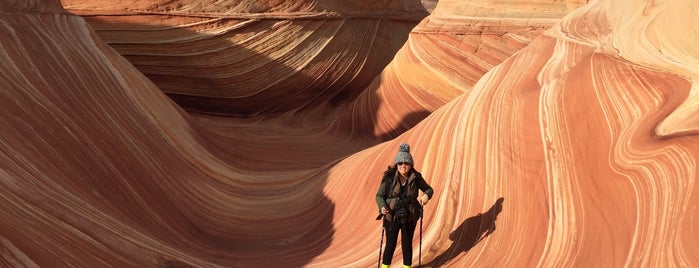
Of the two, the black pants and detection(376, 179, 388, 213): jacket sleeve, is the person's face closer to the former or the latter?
detection(376, 179, 388, 213): jacket sleeve

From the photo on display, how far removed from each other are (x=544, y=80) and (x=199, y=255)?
12.3 ft

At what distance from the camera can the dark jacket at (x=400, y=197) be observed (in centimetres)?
502

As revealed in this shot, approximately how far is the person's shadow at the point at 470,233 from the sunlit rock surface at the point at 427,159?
0.04ft

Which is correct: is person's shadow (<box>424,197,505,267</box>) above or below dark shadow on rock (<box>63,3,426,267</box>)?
below

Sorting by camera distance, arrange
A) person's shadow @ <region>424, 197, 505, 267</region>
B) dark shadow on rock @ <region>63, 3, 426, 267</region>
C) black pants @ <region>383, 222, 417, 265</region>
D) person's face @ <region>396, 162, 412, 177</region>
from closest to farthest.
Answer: person's face @ <region>396, 162, 412, 177</region> < black pants @ <region>383, 222, 417, 265</region> < person's shadow @ <region>424, 197, 505, 267</region> < dark shadow on rock @ <region>63, 3, 426, 267</region>

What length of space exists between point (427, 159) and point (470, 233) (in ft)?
4.59

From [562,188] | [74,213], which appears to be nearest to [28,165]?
[74,213]

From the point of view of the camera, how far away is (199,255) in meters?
6.69

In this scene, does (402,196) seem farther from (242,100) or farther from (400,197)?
(242,100)

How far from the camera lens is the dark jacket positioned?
5.02 meters

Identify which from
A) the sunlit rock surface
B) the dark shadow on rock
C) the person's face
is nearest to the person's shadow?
the sunlit rock surface

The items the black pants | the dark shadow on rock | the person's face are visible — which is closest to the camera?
the person's face

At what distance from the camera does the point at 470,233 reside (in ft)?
18.7

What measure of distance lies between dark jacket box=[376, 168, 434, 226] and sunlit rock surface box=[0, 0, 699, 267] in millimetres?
728
